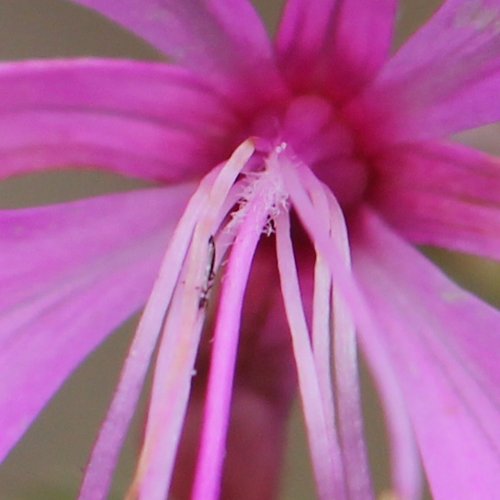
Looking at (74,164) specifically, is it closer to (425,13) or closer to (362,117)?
(362,117)

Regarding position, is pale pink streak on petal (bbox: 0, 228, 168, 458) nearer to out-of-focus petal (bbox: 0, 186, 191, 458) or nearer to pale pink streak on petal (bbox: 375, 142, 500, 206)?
out-of-focus petal (bbox: 0, 186, 191, 458)

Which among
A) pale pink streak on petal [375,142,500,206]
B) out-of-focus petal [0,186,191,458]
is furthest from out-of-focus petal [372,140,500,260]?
out-of-focus petal [0,186,191,458]

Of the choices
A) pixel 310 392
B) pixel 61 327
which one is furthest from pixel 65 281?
pixel 310 392

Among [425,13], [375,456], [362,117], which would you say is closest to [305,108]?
[362,117]

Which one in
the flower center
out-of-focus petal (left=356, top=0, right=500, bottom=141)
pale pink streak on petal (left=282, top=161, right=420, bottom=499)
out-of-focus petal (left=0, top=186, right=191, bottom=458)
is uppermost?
the flower center

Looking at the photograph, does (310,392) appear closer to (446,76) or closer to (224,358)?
(224,358)
